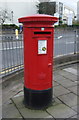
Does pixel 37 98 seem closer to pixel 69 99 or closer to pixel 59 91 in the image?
pixel 69 99

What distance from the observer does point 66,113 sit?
2596 mm

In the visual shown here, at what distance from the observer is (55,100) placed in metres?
3.01

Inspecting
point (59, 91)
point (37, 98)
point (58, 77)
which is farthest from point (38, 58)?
point (58, 77)

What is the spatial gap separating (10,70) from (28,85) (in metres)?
1.46

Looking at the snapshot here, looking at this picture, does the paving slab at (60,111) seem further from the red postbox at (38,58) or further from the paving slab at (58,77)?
the paving slab at (58,77)

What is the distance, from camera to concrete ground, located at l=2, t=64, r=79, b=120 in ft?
8.46

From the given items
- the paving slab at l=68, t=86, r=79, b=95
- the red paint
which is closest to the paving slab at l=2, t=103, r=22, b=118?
the red paint

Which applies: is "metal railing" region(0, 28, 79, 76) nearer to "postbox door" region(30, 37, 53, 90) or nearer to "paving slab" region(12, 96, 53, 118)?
"paving slab" region(12, 96, 53, 118)

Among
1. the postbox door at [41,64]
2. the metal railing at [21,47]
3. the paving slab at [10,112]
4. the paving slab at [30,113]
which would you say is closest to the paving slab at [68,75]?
the metal railing at [21,47]

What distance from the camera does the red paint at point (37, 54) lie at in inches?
96.3

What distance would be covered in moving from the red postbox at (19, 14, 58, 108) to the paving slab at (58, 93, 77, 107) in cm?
36

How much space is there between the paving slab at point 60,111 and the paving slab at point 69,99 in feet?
0.51

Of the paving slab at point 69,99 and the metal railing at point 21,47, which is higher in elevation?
the metal railing at point 21,47

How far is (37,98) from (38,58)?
73 cm
